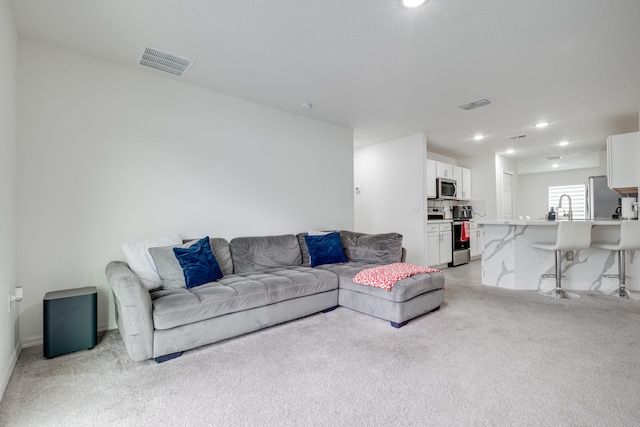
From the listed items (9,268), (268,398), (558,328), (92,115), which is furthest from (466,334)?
(92,115)

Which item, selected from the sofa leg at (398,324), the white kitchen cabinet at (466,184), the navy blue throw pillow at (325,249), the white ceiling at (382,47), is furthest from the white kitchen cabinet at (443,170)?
the sofa leg at (398,324)

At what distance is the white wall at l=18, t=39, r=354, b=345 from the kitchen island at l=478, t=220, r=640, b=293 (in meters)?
3.16

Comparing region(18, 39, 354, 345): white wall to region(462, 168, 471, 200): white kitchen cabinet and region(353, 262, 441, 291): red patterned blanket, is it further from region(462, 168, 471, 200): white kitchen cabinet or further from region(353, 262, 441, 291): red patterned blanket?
region(462, 168, 471, 200): white kitchen cabinet

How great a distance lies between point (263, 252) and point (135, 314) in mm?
1590

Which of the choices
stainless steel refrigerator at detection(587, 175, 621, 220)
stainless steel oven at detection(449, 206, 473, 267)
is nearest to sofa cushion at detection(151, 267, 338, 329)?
stainless steel oven at detection(449, 206, 473, 267)

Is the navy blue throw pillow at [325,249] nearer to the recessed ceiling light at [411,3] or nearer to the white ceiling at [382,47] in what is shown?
the white ceiling at [382,47]

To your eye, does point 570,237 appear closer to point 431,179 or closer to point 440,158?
point 431,179

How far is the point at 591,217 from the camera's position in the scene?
5930mm

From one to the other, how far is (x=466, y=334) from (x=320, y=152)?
3.10 meters

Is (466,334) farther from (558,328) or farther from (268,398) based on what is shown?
(268,398)

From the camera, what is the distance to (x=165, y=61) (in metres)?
2.84

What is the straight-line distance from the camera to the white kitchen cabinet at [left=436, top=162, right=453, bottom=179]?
242 inches

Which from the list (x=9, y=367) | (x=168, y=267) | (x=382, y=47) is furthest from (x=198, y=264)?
(x=382, y=47)

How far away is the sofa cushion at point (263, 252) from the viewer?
3324 millimetres
